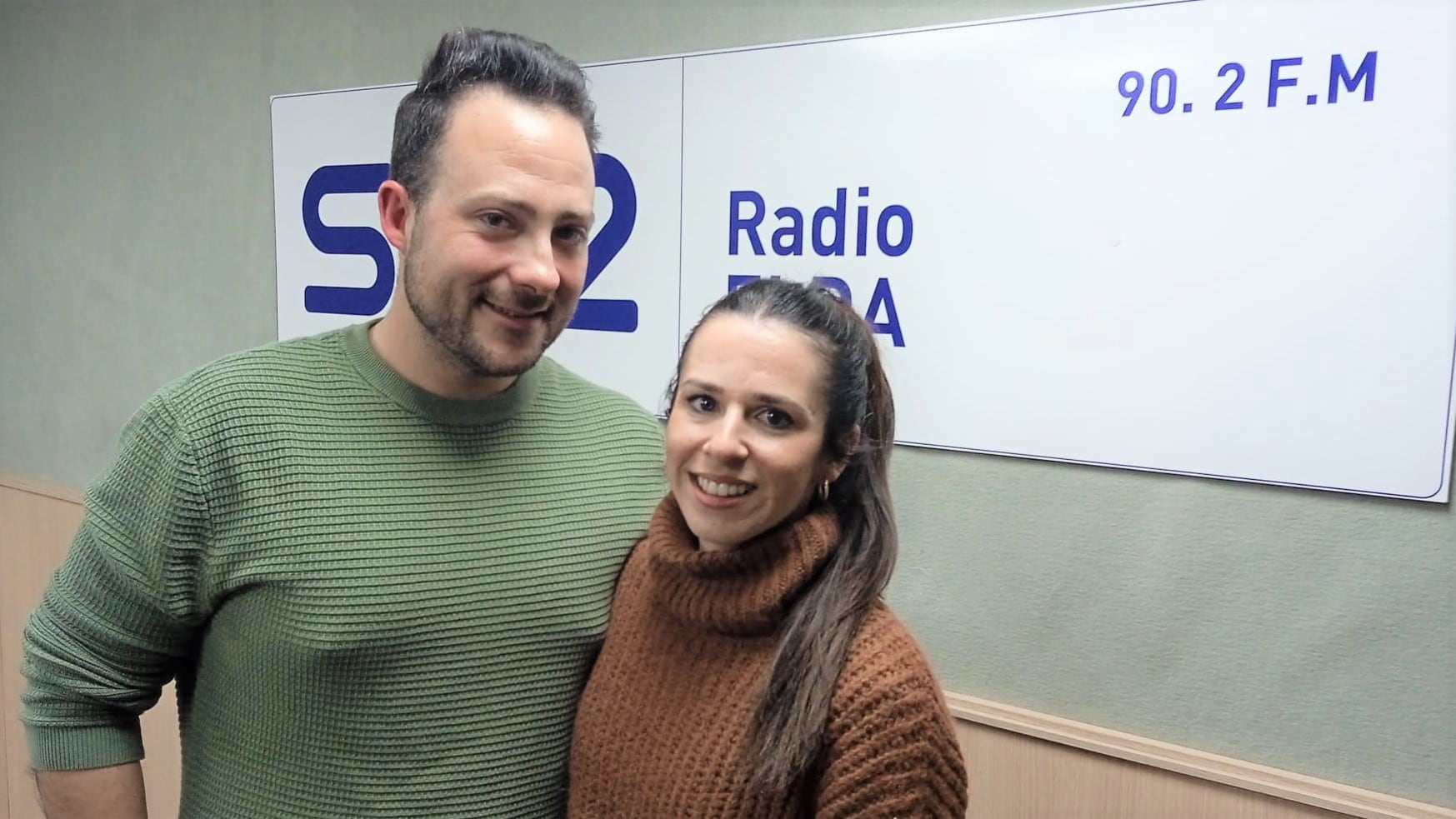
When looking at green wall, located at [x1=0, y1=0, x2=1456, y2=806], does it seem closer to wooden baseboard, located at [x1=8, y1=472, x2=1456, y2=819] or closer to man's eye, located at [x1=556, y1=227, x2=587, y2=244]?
wooden baseboard, located at [x1=8, y1=472, x2=1456, y2=819]

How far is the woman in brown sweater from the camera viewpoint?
3.01 feet

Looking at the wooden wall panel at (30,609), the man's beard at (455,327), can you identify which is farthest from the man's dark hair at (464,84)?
the wooden wall panel at (30,609)

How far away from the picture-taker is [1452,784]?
1367 millimetres

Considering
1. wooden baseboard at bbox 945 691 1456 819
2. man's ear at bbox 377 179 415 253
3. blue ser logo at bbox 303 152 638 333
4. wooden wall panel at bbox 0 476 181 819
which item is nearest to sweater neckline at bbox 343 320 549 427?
man's ear at bbox 377 179 415 253

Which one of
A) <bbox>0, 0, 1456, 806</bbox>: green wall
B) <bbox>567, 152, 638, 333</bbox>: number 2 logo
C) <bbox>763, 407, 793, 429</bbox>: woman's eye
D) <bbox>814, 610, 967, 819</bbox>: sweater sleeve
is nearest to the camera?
<bbox>814, 610, 967, 819</bbox>: sweater sleeve

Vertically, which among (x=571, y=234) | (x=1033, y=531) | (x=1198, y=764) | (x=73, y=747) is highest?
(x=571, y=234)

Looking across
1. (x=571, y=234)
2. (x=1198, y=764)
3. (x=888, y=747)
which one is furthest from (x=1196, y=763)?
(x=571, y=234)

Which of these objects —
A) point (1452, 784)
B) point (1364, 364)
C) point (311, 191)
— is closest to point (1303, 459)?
point (1364, 364)

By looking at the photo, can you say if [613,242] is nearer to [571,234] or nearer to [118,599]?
[571,234]

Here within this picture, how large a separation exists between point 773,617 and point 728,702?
0.10 metres

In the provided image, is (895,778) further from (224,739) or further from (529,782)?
(224,739)

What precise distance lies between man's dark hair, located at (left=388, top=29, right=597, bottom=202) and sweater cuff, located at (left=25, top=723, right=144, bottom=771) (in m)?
0.69

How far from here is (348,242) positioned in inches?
88.0

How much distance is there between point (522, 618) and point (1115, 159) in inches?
43.0
